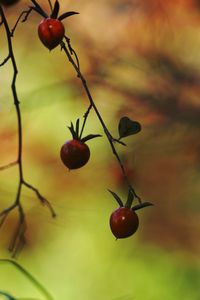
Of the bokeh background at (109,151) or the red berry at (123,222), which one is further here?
the bokeh background at (109,151)

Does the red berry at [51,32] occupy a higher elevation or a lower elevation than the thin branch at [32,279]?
higher

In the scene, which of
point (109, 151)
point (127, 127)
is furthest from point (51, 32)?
point (109, 151)

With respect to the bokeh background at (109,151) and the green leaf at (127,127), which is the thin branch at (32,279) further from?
the green leaf at (127,127)

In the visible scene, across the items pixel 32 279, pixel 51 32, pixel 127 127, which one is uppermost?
pixel 51 32

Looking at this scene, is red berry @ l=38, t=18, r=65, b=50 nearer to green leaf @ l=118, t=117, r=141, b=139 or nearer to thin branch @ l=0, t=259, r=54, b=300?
green leaf @ l=118, t=117, r=141, b=139

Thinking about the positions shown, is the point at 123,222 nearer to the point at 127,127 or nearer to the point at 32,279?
the point at 127,127

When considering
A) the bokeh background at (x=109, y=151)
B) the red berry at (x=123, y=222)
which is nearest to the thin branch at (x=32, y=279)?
the bokeh background at (x=109, y=151)

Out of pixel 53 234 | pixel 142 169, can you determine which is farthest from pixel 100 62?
pixel 53 234
